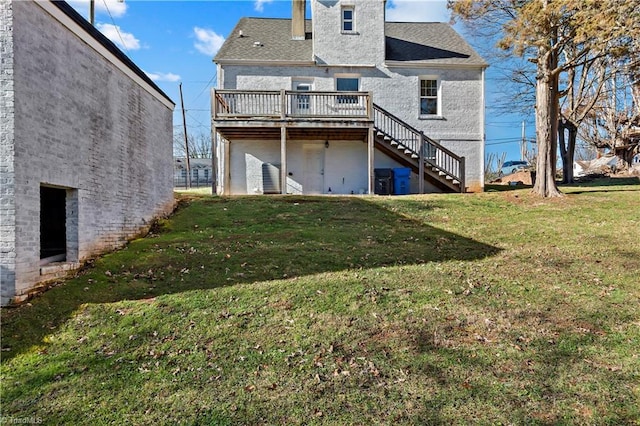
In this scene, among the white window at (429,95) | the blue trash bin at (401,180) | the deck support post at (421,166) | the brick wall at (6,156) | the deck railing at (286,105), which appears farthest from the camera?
the white window at (429,95)

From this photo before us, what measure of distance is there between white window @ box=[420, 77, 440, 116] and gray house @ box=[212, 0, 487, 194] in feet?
0.14

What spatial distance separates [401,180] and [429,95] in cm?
433

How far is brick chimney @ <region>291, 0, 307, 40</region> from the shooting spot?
17188 mm

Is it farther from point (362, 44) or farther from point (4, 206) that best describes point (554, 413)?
point (362, 44)

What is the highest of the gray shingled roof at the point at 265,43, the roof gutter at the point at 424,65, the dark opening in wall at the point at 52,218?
the gray shingled roof at the point at 265,43

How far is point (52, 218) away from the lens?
268 inches

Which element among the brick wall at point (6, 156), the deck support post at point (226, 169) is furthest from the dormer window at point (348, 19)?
the brick wall at point (6, 156)

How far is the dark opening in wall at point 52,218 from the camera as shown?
671 centimetres

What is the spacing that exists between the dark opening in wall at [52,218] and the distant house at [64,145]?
0.02m

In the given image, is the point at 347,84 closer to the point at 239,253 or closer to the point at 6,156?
the point at 239,253

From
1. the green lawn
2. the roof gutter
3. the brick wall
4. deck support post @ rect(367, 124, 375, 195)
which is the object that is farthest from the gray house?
the brick wall

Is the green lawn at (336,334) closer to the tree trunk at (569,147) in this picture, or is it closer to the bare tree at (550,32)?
the bare tree at (550,32)

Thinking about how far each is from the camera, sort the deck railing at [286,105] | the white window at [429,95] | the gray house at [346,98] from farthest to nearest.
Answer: the white window at [429,95] < the gray house at [346,98] < the deck railing at [286,105]

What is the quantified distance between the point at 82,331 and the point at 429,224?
24.2ft
